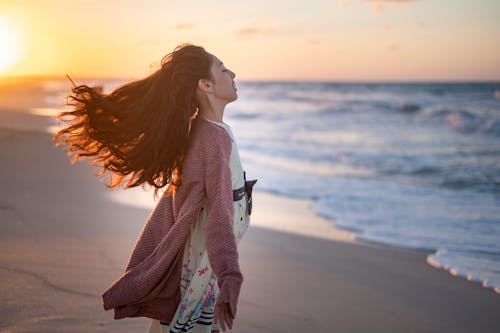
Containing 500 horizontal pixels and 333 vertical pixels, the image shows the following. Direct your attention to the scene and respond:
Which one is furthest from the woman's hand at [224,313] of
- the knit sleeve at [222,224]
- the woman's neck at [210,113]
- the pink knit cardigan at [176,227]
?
the woman's neck at [210,113]

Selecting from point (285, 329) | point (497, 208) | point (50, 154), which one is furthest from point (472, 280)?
point (50, 154)

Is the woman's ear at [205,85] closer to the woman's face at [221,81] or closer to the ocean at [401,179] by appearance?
the woman's face at [221,81]

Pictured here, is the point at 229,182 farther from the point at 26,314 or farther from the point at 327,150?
the point at 327,150

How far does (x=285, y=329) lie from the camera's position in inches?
156

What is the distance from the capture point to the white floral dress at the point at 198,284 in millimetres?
2580

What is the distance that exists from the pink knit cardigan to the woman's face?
0.16 metres

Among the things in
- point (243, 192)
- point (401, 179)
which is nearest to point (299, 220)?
point (401, 179)

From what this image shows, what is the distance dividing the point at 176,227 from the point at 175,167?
0.28m

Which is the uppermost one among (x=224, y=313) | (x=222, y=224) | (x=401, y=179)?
(x=222, y=224)

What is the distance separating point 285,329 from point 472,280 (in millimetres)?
2223

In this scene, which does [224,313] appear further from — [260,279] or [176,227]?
[260,279]

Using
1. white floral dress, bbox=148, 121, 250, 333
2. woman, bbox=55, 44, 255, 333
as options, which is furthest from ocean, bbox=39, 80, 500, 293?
woman, bbox=55, 44, 255, 333

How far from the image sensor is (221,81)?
2740 millimetres

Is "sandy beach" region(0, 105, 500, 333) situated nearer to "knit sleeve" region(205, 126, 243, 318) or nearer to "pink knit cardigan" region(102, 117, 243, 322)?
"pink knit cardigan" region(102, 117, 243, 322)
